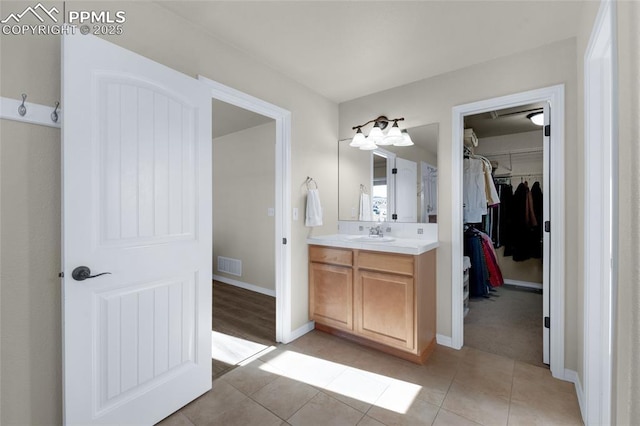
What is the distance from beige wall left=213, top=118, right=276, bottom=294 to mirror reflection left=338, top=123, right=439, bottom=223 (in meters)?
1.17

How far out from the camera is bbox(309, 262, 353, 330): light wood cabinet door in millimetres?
2557

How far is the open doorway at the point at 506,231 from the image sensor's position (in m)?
2.96

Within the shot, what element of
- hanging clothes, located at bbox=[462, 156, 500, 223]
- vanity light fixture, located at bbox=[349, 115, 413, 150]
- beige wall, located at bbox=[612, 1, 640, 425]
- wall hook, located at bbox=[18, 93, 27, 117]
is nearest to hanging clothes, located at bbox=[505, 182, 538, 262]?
hanging clothes, located at bbox=[462, 156, 500, 223]

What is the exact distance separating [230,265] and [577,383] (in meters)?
4.08

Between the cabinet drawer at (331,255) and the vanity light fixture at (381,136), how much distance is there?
1109 mm

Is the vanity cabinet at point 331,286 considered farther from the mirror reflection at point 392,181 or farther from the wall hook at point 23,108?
the wall hook at point 23,108

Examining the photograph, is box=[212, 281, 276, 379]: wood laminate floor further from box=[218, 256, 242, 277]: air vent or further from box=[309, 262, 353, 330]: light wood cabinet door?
box=[309, 262, 353, 330]: light wood cabinet door

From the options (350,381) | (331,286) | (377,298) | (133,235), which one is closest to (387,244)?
(377,298)

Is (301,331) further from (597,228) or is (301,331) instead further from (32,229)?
(597,228)

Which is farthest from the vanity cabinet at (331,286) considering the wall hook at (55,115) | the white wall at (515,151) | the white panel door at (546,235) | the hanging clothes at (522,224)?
the white wall at (515,151)

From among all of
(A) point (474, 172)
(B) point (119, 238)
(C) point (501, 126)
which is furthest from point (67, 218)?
(C) point (501, 126)

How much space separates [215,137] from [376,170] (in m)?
2.94

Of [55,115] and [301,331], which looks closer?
[55,115]

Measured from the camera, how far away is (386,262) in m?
2.33
